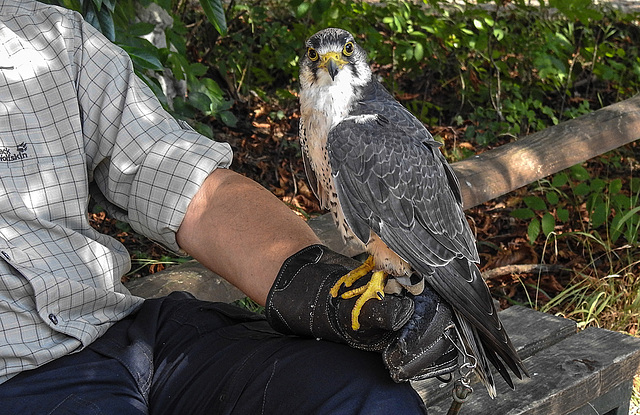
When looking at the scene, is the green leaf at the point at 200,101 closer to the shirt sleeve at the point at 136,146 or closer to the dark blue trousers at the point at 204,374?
the shirt sleeve at the point at 136,146

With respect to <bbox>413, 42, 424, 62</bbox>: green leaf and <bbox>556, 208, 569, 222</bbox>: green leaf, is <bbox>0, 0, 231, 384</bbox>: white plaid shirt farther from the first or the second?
<bbox>413, 42, 424, 62</bbox>: green leaf

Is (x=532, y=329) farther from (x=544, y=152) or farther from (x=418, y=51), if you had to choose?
(x=418, y=51)

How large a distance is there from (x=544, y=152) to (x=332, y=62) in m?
1.72

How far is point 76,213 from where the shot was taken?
197 cm

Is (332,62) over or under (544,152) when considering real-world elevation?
over

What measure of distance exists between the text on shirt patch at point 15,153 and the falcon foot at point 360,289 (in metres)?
0.87

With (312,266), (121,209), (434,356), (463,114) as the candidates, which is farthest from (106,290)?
(463,114)

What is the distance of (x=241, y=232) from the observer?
1.92 m

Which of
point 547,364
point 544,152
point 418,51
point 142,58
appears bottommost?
point 547,364

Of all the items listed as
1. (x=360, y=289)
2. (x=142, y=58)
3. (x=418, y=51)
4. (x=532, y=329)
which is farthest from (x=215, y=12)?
(x=418, y=51)

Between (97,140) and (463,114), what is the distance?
4.05 metres

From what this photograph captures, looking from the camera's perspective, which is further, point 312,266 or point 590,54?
point 590,54

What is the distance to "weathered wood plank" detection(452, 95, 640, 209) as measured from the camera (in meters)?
3.08

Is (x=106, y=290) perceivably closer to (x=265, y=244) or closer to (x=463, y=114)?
(x=265, y=244)
